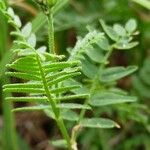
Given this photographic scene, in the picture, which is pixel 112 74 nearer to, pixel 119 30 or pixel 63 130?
pixel 119 30

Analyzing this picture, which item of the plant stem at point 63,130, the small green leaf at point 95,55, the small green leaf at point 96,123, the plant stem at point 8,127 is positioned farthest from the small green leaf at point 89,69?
the plant stem at point 8,127

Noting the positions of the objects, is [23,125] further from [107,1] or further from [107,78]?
[107,78]

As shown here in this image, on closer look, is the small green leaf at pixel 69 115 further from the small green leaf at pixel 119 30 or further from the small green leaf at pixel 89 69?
the small green leaf at pixel 119 30

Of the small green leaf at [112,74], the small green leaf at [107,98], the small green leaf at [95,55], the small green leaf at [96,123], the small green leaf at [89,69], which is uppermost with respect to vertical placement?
the small green leaf at [95,55]

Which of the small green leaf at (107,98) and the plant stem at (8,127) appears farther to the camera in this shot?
the plant stem at (8,127)

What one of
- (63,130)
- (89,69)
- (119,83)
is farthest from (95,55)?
(119,83)

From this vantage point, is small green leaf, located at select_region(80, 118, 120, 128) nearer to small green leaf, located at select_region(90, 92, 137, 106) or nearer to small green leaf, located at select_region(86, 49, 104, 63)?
small green leaf, located at select_region(90, 92, 137, 106)
